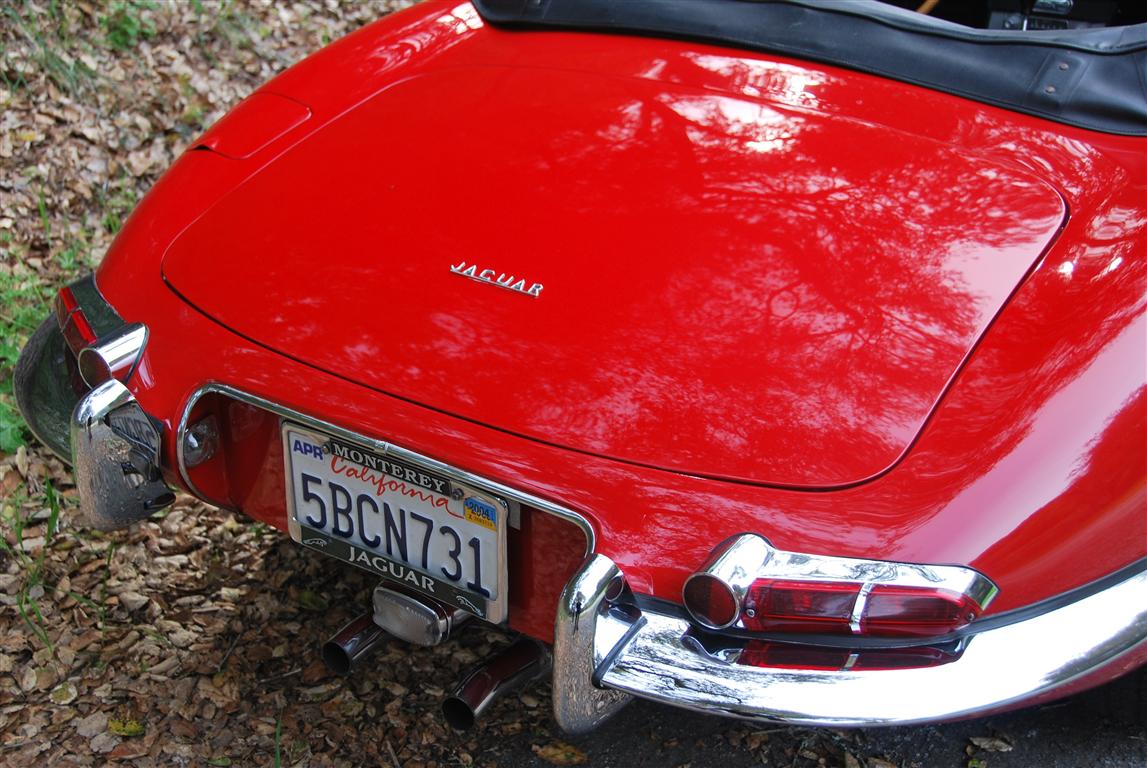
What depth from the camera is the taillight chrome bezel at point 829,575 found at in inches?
61.3

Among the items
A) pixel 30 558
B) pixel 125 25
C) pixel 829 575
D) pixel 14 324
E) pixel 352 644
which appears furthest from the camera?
pixel 125 25

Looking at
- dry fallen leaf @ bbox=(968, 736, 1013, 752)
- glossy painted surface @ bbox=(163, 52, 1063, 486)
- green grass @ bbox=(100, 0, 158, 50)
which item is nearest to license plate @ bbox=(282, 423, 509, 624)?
glossy painted surface @ bbox=(163, 52, 1063, 486)

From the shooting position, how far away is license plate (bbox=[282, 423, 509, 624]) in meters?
1.78

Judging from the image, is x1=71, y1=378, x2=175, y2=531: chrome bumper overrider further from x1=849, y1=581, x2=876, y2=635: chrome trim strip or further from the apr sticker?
x1=849, y1=581, x2=876, y2=635: chrome trim strip

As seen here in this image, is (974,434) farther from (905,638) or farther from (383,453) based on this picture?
(383,453)

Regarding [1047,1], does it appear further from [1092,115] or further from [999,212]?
[999,212]

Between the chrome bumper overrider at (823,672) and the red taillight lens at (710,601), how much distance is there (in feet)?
0.11

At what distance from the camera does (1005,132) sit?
2.07 meters

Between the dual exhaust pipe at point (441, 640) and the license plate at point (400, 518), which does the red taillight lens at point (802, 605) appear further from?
the dual exhaust pipe at point (441, 640)

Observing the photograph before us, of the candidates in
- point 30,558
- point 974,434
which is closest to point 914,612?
point 974,434

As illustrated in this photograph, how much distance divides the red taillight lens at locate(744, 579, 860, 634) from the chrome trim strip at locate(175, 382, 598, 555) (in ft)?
0.82

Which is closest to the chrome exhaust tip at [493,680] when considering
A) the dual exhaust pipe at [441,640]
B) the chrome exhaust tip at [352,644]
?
the dual exhaust pipe at [441,640]

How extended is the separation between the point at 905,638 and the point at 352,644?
39.8 inches

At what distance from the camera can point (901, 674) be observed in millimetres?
1601
